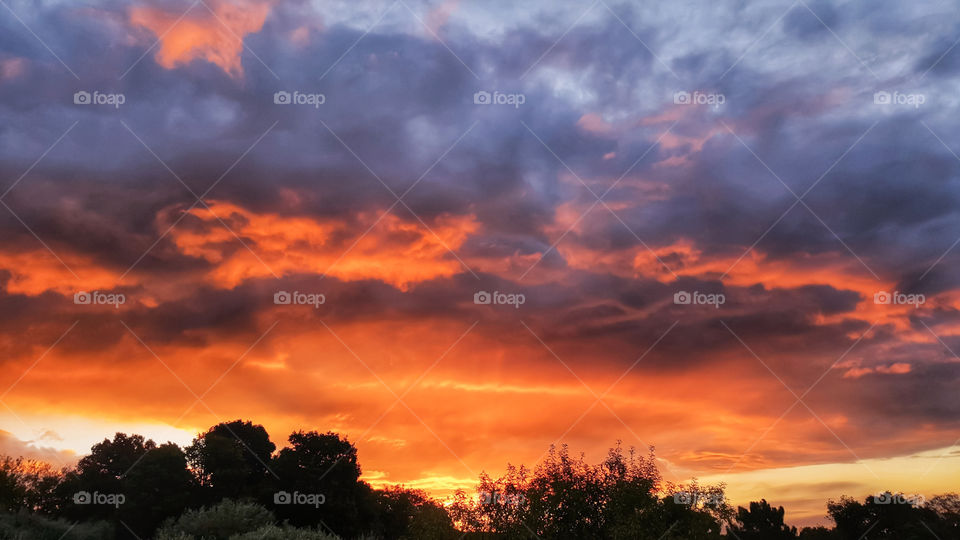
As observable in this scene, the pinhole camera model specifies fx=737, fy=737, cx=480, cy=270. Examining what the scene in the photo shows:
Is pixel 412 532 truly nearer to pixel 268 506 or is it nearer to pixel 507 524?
pixel 507 524

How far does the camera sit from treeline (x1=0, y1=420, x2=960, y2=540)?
53125 millimetres

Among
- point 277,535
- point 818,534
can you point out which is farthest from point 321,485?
point 818,534

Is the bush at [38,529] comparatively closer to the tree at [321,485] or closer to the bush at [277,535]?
the tree at [321,485]

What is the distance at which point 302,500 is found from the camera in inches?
3000

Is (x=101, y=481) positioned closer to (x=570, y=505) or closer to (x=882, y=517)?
(x=570, y=505)

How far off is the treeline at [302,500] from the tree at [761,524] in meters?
20.1

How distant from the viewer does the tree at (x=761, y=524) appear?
12238cm

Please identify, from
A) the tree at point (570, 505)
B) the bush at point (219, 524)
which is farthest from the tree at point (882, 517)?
the bush at point (219, 524)

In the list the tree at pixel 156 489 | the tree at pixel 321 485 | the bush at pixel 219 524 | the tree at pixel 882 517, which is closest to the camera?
the bush at pixel 219 524

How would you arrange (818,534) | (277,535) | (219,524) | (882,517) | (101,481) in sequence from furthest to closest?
(818,534) → (882,517) → (101,481) → (219,524) → (277,535)

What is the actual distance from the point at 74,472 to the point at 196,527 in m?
43.5

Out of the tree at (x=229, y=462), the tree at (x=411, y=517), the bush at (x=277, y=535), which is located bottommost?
the bush at (x=277, y=535)

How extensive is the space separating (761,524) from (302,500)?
83.5m

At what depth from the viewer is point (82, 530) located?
194ft
